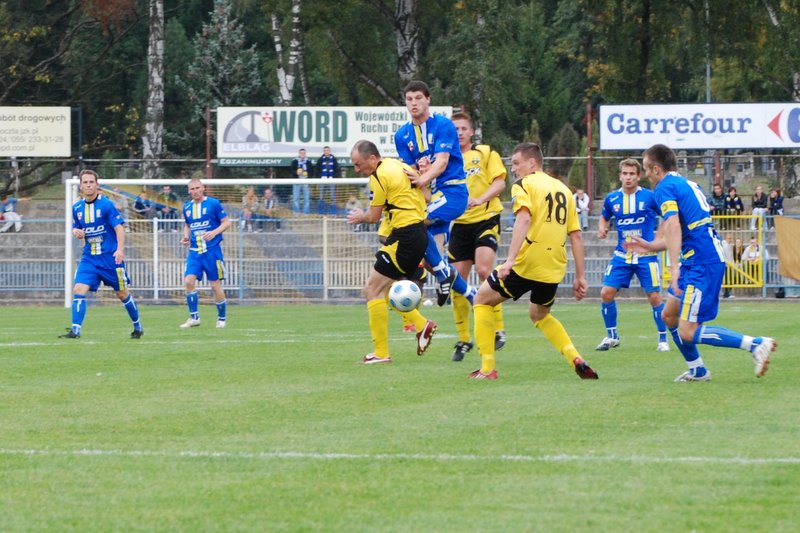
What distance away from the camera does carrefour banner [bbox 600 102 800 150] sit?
112 ft

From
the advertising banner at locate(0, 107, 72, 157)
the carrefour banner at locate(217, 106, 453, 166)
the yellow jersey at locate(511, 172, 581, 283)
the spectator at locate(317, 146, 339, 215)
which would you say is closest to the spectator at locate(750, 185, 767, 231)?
the carrefour banner at locate(217, 106, 453, 166)

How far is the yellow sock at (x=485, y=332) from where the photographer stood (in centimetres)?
1120

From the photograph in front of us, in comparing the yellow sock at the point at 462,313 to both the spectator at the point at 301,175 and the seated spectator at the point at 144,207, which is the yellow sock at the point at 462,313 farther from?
the seated spectator at the point at 144,207

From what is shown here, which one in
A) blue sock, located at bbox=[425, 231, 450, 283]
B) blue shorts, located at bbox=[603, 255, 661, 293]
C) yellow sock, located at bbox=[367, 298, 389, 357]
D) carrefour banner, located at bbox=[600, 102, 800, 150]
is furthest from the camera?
carrefour banner, located at bbox=[600, 102, 800, 150]

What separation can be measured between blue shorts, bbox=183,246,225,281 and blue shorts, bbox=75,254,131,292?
3445 mm

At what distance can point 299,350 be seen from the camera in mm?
14773

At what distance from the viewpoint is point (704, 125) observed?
112ft

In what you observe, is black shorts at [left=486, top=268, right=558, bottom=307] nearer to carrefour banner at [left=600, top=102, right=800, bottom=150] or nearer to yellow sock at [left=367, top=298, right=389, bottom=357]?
yellow sock at [left=367, top=298, right=389, bottom=357]

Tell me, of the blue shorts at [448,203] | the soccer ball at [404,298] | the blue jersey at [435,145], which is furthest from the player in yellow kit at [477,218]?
the soccer ball at [404,298]

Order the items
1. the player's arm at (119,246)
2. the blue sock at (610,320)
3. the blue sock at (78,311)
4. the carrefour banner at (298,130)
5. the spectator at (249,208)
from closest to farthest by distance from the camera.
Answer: the blue sock at (610,320) < the player's arm at (119,246) < the blue sock at (78,311) < the spectator at (249,208) < the carrefour banner at (298,130)

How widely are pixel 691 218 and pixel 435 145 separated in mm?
3202

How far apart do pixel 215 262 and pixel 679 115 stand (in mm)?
16760

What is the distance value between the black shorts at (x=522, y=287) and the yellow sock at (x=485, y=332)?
0.23 meters

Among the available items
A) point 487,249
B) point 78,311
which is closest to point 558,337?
point 487,249
